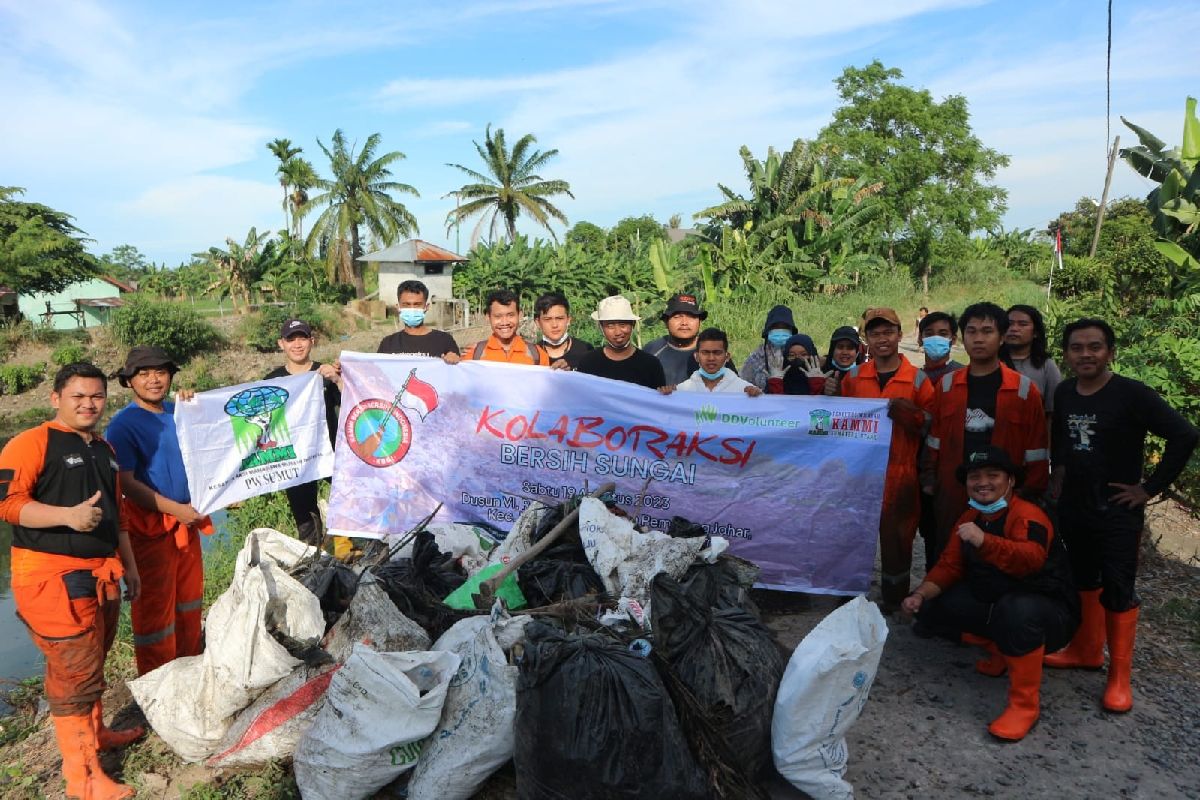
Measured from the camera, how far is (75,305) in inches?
1467

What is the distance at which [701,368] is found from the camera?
473 centimetres

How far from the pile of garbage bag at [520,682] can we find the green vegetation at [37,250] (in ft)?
107

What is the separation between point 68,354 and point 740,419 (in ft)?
81.7

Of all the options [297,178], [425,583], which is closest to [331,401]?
[425,583]

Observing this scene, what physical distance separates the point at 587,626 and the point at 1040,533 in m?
2.06

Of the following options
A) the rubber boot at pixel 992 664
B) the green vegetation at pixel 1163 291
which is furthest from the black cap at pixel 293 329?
the green vegetation at pixel 1163 291

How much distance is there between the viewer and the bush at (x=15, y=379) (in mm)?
22156

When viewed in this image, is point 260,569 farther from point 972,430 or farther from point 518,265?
point 518,265

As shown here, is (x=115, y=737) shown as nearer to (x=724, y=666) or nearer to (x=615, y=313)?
(x=724, y=666)

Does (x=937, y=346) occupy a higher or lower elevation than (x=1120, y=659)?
higher

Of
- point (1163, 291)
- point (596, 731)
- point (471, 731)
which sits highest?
point (1163, 291)

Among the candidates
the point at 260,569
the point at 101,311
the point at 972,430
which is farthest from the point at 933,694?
the point at 101,311

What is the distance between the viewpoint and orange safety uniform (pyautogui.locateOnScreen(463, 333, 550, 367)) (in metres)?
5.25

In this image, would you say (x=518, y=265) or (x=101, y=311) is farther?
(x=101, y=311)
